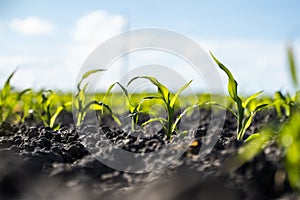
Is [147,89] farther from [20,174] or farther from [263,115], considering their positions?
[20,174]

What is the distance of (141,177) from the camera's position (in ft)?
5.47

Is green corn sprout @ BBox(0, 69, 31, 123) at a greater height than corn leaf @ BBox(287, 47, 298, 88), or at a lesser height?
lesser

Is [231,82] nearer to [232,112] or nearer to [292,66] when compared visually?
[232,112]

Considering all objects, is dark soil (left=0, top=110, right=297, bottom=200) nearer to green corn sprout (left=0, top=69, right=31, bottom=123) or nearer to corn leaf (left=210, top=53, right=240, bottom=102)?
corn leaf (left=210, top=53, right=240, bottom=102)

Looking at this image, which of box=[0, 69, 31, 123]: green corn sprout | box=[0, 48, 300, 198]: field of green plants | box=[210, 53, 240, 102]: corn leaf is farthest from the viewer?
box=[0, 69, 31, 123]: green corn sprout

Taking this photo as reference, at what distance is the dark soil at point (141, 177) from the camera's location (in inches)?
54.7

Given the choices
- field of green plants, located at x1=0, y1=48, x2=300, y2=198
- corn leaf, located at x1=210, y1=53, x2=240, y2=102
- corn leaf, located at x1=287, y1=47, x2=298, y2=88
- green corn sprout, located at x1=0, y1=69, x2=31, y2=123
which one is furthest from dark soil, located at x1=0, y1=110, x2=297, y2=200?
green corn sprout, located at x1=0, y1=69, x2=31, y2=123

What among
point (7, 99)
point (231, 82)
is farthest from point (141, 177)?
point (7, 99)

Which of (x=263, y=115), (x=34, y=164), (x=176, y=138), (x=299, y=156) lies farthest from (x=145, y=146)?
(x=263, y=115)

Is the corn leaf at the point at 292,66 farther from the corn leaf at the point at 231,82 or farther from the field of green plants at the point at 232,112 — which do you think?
the corn leaf at the point at 231,82

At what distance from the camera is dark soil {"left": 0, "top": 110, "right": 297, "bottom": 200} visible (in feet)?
4.56

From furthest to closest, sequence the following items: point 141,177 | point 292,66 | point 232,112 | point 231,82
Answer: point 232,112 → point 231,82 → point 141,177 → point 292,66

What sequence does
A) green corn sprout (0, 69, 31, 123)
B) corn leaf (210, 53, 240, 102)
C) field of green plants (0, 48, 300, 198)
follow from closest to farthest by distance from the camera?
field of green plants (0, 48, 300, 198), corn leaf (210, 53, 240, 102), green corn sprout (0, 69, 31, 123)

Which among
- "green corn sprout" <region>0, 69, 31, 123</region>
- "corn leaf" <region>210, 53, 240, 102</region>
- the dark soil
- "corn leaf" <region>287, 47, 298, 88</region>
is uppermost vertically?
"corn leaf" <region>287, 47, 298, 88</region>
